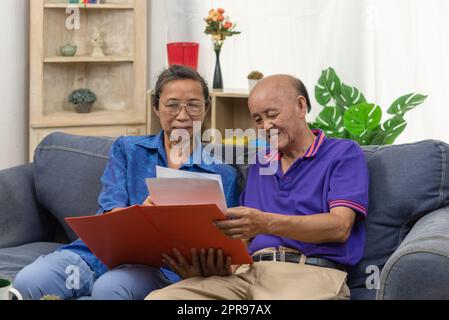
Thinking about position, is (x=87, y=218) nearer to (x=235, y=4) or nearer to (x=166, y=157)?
(x=166, y=157)

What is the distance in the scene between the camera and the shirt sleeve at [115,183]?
7.54 ft

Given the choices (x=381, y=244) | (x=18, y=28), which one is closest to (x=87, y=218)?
(x=381, y=244)

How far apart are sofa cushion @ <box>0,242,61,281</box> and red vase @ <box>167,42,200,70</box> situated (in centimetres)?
165

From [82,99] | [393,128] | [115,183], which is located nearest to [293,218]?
[115,183]

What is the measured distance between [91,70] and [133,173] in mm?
2217

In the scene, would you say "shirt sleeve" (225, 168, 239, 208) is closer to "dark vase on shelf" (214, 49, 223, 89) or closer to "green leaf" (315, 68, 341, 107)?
"green leaf" (315, 68, 341, 107)

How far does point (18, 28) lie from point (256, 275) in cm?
257

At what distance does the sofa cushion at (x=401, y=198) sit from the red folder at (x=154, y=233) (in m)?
0.44

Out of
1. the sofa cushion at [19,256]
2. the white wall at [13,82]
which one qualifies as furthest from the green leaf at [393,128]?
the white wall at [13,82]

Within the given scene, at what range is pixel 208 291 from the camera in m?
1.96

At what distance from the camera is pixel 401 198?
7.27 feet

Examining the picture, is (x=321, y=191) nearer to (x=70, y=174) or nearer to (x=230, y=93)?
(x=70, y=174)

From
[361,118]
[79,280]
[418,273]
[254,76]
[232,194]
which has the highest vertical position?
[254,76]

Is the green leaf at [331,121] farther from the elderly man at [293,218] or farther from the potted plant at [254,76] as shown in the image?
the elderly man at [293,218]
